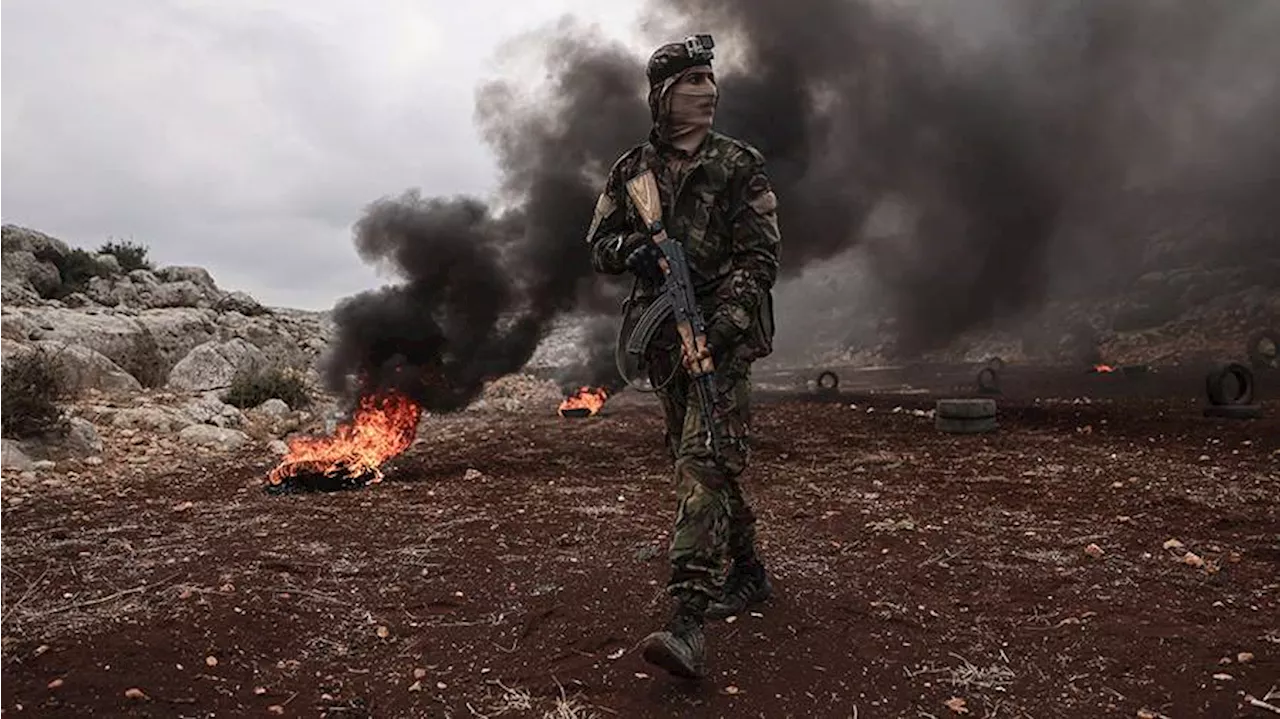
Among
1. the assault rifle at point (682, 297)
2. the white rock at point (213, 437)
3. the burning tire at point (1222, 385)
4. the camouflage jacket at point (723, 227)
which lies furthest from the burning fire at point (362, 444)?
the burning tire at point (1222, 385)

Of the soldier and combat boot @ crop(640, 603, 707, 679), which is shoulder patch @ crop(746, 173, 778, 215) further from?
combat boot @ crop(640, 603, 707, 679)

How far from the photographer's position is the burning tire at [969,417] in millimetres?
10492

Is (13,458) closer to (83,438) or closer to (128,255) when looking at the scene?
(83,438)

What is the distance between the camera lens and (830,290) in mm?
46188

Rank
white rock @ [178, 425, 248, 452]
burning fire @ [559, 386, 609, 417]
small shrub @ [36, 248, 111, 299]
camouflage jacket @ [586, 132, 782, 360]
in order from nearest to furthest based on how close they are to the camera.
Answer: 1. camouflage jacket @ [586, 132, 782, 360]
2. white rock @ [178, 425, 248, 452]
3. burning fire @ [559, 386, 609, 417]
4. small shrub @ [36, 248, 111, 299]

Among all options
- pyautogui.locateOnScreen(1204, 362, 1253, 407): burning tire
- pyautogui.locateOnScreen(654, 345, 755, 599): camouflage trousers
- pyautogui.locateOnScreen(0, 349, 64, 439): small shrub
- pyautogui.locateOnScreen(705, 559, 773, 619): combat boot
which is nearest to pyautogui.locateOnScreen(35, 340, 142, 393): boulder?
pyautogui.locateOnScreen(0, 349, 64, 439): small shrub

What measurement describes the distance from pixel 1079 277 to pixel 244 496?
3013 centimetres

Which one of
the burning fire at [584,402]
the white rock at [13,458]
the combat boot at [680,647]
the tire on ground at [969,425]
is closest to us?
the combat boot at [680,647]

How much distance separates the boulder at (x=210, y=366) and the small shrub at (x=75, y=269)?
5775 mm

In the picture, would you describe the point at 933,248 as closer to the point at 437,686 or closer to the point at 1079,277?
the point at 1079,277

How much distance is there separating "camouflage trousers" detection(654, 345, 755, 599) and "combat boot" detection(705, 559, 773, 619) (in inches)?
11.4

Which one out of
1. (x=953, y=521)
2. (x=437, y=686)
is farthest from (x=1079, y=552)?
(x=437, y=686)

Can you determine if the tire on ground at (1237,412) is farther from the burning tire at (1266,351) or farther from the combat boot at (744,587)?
the combat boot at (744,587)

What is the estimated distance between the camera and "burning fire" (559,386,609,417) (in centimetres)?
1457
